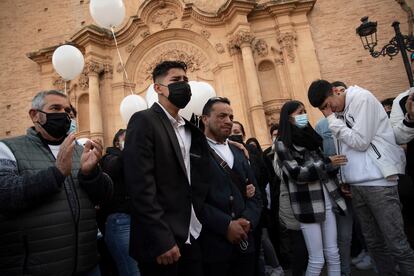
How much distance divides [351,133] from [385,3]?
10437 mm

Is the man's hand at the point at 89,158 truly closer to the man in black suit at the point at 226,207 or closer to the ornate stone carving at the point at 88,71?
the man in black suit at the point at 226,207

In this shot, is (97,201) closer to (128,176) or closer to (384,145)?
(128,176)

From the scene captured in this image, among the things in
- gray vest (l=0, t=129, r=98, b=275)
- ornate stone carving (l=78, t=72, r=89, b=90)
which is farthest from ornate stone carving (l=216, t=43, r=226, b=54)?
gray vest (l=0, t=129, r=98, b=275)

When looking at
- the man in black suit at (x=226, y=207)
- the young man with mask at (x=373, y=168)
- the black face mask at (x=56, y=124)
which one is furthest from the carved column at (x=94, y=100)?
the young man with mask at (x=373, y=168)

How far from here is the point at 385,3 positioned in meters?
10.5

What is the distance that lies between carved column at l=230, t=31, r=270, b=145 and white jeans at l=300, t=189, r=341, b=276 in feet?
20.3

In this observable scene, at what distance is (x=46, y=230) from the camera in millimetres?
1919

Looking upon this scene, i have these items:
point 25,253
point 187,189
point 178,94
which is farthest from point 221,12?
point 25,253

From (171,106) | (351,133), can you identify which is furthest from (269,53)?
(171,106)

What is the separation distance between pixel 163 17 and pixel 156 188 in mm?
10428

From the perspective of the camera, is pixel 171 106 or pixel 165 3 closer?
pixel 171 106

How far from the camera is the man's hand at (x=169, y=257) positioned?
1829mm

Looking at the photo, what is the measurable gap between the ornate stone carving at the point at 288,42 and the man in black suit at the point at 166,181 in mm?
8722

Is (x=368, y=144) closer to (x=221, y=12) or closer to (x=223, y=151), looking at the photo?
(x=223, y=151)
